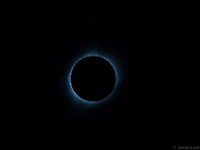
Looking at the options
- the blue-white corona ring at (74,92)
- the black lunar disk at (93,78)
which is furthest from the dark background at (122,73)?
the black lunar disk at (93,78)

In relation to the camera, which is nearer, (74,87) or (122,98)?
(74,87)

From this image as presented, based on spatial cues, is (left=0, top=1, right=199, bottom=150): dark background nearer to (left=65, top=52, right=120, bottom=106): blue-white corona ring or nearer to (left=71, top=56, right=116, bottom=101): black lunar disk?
(left=65, top=52, right=120, bottom=106): blue-white corona ring

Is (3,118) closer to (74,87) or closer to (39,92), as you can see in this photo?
(39,92)

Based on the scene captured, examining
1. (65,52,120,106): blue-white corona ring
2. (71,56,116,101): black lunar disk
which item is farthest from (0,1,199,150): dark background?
(71,56,116,101): black lunar disk

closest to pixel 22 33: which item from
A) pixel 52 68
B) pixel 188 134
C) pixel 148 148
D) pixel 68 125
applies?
pixel 52 68

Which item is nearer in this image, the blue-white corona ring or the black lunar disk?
the black lunar disk
